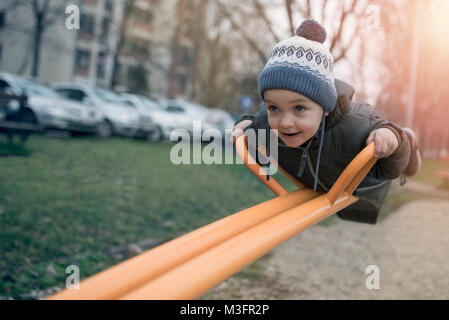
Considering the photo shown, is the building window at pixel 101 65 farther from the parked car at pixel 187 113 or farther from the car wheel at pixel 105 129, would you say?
the car wheel at pixel 105 129

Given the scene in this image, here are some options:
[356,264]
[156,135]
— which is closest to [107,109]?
[156,135]

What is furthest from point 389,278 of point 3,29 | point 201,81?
point 3,29

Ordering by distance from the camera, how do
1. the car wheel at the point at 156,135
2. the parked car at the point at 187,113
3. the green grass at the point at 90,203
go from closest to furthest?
the green grass at the point at 90,203 < the car wheel at the point at 156,135 < the parked car at the point at 187,113

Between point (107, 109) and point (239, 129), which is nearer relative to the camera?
point (239, 129)

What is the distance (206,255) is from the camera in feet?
4.78

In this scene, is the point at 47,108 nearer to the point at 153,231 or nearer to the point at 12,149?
the point at 12,149

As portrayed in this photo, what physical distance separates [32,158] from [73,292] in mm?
5557

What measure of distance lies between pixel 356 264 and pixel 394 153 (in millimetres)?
3547

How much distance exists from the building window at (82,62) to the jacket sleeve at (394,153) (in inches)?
1197

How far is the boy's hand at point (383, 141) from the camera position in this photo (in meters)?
1.91

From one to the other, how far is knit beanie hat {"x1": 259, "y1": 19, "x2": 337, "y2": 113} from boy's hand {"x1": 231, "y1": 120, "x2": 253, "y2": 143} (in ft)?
1.16

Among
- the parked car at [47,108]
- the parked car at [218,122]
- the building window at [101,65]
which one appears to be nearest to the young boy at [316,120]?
the parked car at [47,108]
